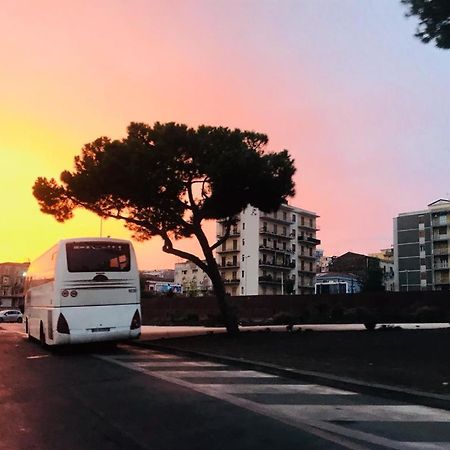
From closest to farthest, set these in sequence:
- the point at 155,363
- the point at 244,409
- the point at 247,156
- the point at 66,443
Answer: the point at 66,443 < the point at 244,409 < the point at 155,363 < the point at 247,156

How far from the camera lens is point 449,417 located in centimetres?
768

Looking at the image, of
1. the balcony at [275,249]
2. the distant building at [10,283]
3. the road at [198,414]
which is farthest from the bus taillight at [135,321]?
the distant building at [10,283]

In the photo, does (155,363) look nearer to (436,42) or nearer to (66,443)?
(66,443)

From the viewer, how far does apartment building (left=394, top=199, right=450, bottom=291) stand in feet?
360

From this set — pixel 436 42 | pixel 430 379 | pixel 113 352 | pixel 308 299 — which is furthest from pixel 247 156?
pixel 308 299

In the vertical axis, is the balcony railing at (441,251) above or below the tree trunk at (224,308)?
above

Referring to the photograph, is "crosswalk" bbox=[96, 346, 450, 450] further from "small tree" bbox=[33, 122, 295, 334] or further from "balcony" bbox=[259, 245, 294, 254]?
"balcony" bbox=[259, 245, 294, 254]

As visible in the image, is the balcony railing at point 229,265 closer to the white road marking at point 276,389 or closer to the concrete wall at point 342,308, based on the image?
the concrete wall at point 342,308

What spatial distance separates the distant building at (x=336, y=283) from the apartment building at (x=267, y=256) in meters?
1.94

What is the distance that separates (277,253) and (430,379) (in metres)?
106

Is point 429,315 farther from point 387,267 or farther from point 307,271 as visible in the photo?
point 387,267

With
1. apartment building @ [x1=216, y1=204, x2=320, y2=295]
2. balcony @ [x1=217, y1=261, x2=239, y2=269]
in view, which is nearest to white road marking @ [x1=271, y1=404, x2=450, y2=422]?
apartment building @ [x1=216, y1=204, x2=320, y2=295]

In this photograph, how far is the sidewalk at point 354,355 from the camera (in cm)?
1004

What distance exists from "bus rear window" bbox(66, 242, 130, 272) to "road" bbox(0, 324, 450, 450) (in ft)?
16.3
